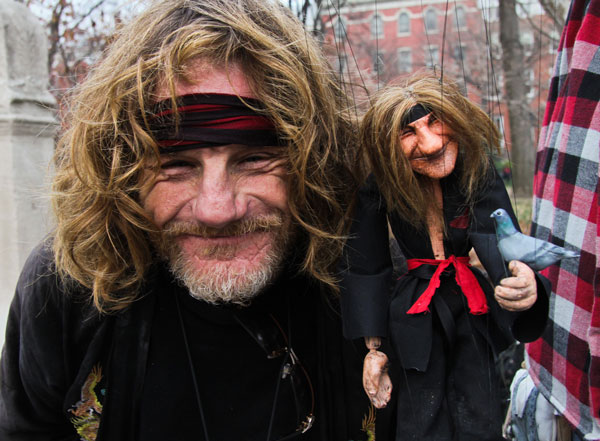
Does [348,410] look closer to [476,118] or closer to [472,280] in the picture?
[472,280]

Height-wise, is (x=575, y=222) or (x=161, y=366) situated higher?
(x=575, y=222)

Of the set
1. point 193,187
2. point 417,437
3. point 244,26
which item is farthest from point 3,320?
point 417,437

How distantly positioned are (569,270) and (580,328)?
6.0 inches

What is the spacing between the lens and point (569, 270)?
1269 millimetres

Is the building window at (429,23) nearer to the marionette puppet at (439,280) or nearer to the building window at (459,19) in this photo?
the building window at (459,19)

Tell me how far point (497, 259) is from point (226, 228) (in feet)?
2.47

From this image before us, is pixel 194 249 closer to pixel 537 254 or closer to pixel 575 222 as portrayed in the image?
pixel 537 254

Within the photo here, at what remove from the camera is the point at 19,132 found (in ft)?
10.9

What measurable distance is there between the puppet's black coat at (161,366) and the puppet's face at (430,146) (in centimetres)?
71

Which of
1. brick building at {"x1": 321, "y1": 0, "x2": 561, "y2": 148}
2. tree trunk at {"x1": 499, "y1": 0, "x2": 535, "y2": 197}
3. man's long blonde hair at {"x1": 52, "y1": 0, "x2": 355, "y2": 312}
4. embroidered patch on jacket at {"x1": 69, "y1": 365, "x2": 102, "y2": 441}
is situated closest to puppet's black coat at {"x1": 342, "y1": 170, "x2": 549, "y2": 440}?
brick building at {"x1": 321, "y1": 0, "x2": 561, "y2": 148}

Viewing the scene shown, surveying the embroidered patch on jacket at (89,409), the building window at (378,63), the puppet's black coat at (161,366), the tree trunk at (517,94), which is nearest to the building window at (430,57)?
the building window at (378,63)

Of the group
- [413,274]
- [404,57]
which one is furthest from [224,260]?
[404,57]

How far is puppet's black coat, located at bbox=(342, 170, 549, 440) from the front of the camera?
1.08 meters

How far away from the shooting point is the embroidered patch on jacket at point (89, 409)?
155cm
